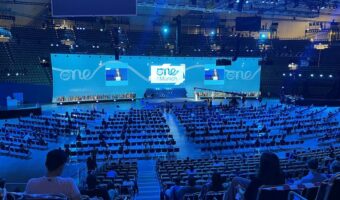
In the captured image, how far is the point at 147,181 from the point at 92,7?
23.7ft

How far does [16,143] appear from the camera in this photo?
62.8 feet

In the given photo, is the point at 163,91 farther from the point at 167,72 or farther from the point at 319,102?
the point at 319,102

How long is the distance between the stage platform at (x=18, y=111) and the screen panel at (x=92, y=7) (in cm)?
2397

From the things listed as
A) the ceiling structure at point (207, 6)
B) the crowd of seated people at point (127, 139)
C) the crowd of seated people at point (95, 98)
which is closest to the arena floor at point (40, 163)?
the crowd of seated people at point (127, 139)

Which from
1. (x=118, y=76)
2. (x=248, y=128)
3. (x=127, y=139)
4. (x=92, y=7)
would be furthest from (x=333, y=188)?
(x=118, y=76)

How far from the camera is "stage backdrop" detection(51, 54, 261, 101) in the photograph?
36.9 metres

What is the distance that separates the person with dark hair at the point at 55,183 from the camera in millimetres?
2745

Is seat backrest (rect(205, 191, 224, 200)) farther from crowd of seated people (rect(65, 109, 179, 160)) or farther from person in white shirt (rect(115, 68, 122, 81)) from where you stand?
person in white shirt (rect(115, 68, 122, 81))

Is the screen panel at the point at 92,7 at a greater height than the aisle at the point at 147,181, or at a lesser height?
greater

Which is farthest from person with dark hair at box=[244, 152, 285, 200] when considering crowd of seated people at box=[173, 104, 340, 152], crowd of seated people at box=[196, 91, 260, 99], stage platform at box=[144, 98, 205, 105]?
crowd of seated people at box=[196, 91, 260, 99]

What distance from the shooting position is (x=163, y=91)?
1619 inches

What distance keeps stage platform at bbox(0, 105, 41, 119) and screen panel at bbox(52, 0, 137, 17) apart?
944 inches

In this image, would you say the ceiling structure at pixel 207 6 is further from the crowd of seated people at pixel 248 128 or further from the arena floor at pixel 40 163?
the arena floor at pixel 40 163

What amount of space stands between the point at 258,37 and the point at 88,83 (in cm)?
2499
